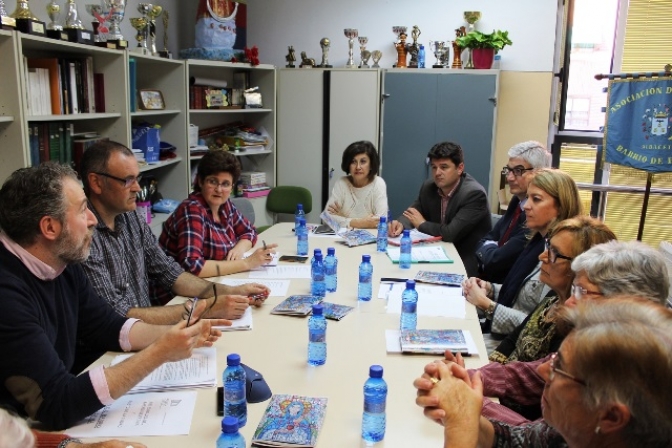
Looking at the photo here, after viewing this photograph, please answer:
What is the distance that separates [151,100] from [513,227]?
283cm

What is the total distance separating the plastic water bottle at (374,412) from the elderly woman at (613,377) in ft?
1.41

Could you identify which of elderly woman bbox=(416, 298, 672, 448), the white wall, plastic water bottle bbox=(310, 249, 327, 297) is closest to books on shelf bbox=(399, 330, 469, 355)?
plastic water bottle bbox=(310, 249, 327, 297)

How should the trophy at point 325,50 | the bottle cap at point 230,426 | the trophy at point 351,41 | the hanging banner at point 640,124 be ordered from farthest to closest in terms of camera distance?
the trophy at point 325,50 < the trophy at point 351,41 < the hanging banner at point 640,124 < the bottle cap at point 230,426

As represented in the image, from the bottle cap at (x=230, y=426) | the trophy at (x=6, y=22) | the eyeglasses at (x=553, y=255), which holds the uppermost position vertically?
the trophy at (x=6, y=22)

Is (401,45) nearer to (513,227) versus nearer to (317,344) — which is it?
(513,227)

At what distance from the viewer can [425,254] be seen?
11.0 ft

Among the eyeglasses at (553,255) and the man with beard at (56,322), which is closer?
the man with beard at (56,322)

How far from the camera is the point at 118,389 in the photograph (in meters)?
1.57

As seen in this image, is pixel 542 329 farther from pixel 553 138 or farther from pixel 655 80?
pixel 553 138

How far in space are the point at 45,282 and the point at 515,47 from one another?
462 centimetres

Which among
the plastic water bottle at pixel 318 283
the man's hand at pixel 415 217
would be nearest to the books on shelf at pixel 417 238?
the man's hand at pixel 415 217

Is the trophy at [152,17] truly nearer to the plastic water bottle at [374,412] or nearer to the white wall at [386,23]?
the white wall at [386,23]

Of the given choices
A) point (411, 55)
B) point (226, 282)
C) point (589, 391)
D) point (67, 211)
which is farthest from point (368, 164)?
point (589, 391)

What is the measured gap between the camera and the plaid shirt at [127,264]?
87.7 inches
